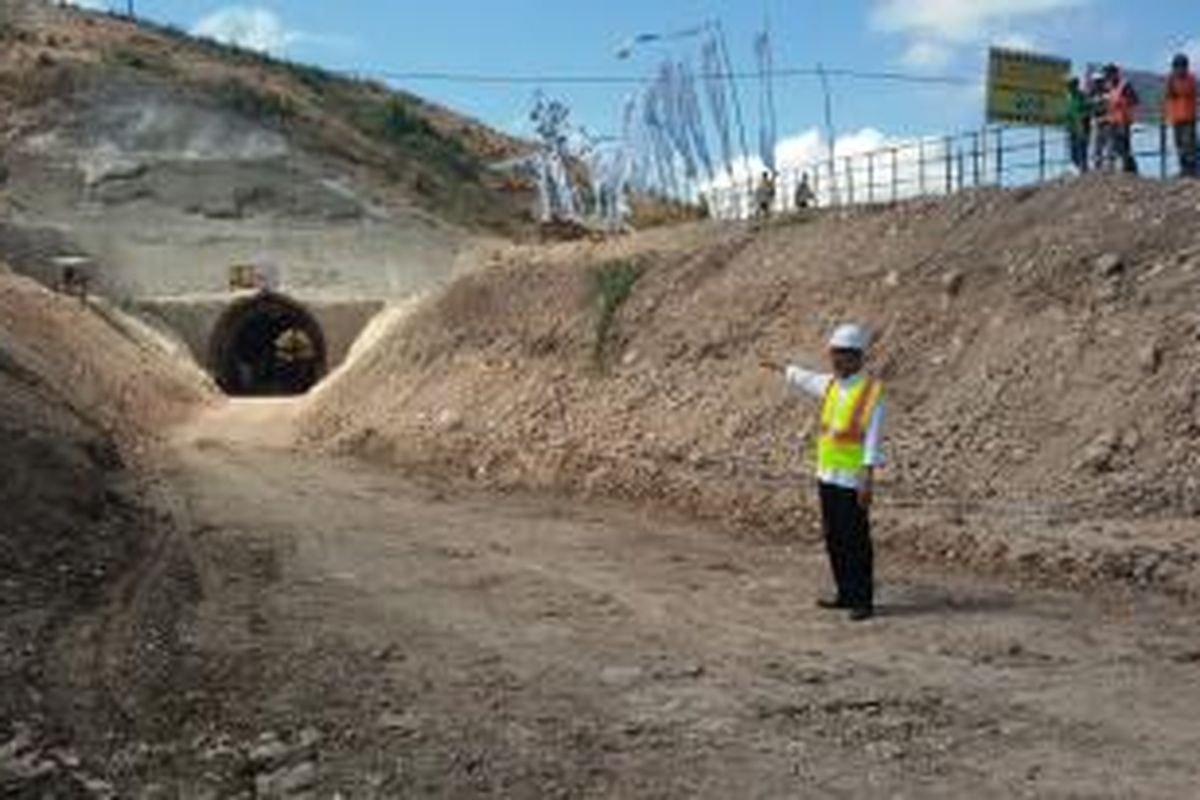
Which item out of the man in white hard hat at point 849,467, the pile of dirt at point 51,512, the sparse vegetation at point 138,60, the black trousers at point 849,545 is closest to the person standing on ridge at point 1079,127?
the pile of dirt at point 51,512

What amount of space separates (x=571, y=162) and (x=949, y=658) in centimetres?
3492

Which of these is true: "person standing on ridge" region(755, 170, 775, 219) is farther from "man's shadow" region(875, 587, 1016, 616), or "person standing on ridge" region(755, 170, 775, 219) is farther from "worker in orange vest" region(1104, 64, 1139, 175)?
"man's shadow" region(875, 587, 1016, 616)

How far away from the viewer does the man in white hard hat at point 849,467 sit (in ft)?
41.8

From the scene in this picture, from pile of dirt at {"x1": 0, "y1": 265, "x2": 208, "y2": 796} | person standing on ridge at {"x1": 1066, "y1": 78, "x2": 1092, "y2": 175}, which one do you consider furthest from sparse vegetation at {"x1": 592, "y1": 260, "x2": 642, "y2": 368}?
pile of dirt at {"x1": 0, "y1": 265, "x2": 208, "y2": 796}

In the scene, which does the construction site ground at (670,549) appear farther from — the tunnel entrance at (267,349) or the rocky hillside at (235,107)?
the rocky hillside at (235,107)

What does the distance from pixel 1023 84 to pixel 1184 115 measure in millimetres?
11633

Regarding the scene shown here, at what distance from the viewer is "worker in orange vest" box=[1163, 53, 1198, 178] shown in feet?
73.5

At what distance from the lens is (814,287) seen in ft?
70.5

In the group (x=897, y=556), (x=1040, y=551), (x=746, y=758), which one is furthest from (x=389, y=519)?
(x=746, y=758)

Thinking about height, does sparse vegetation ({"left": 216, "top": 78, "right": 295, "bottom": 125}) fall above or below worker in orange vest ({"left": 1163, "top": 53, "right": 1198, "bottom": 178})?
above

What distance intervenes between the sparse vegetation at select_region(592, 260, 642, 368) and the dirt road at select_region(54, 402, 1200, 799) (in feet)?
26.0

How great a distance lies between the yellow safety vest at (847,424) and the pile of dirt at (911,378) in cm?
205

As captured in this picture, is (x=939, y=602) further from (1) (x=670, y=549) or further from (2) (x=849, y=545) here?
(1) (x=670, y=549)

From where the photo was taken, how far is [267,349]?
52656 mm
